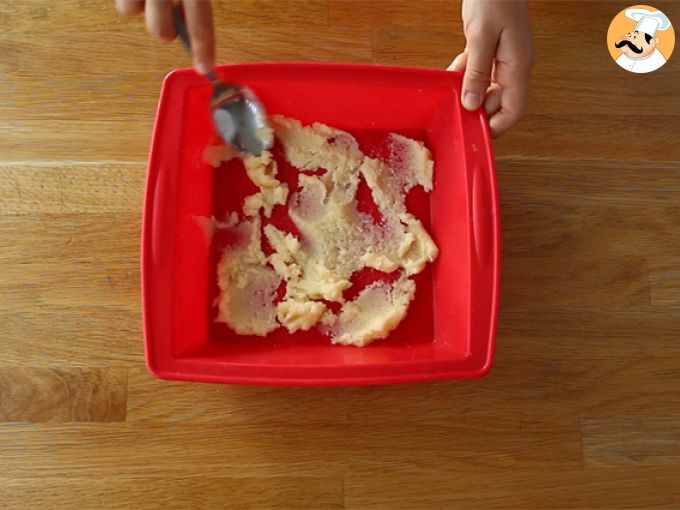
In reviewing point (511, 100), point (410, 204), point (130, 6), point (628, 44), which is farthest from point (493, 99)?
point (130, 6)

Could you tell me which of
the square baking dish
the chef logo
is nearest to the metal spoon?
the square baking dish

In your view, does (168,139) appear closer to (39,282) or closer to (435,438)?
(39,282)

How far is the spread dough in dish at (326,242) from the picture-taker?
774 mm

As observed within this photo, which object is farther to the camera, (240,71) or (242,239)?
(242,239)

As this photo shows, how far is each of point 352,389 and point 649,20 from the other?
2.31 feet

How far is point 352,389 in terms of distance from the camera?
2.51 feet

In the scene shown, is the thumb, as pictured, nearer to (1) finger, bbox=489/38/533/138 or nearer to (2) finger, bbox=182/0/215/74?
(1) finger, bbox=489/38/533/138

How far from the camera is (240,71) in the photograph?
70 cm

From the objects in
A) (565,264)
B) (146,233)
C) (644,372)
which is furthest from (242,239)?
(644,372)

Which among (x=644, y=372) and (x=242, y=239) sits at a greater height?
(x=242, y=239)

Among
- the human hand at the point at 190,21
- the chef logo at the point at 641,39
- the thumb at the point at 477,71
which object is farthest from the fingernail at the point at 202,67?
the chef logo at the point at 641,39

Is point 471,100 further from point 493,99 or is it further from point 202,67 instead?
point 202,67

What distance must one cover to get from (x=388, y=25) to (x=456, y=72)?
0.19 metres

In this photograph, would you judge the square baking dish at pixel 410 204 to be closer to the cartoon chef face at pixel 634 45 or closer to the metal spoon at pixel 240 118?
the metal spoon at pixel 240 118
